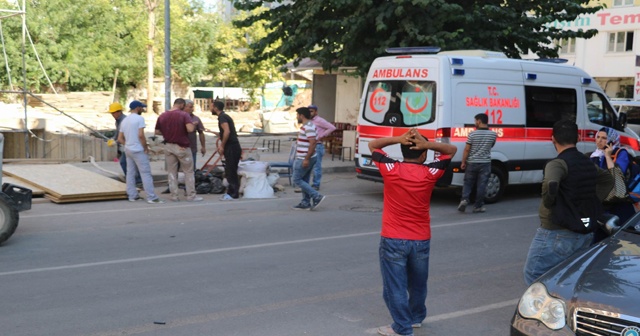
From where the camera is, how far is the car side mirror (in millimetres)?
5434

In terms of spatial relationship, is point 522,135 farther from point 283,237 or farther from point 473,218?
point 283,237

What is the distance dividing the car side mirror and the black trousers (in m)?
8.19

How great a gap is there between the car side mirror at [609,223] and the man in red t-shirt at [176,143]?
320 inches

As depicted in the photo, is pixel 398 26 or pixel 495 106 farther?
pixel 398 26

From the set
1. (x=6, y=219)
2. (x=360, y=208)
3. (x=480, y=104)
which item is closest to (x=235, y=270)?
(x=6, y=219)

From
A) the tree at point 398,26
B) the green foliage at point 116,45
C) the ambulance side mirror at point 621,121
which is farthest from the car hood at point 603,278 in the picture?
the green foliage at point 116,45

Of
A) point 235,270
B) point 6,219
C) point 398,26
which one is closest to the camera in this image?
point 235,270

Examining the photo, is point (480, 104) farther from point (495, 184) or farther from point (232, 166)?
point (232, 166)

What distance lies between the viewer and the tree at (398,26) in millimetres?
16391

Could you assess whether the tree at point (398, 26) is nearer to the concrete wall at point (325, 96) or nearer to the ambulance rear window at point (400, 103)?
the ambulance rear window at point (400, 103)

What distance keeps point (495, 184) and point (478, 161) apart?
1291 millimetres

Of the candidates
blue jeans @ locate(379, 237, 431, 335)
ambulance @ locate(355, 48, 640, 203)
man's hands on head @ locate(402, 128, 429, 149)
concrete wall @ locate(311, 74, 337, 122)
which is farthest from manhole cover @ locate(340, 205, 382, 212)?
concrete wall @ locate(311, 74, 337, 122)

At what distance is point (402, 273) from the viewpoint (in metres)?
5.32

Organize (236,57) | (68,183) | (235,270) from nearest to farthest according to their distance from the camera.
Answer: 1. (235,270)
2. (68,183)
3. (236,57)
